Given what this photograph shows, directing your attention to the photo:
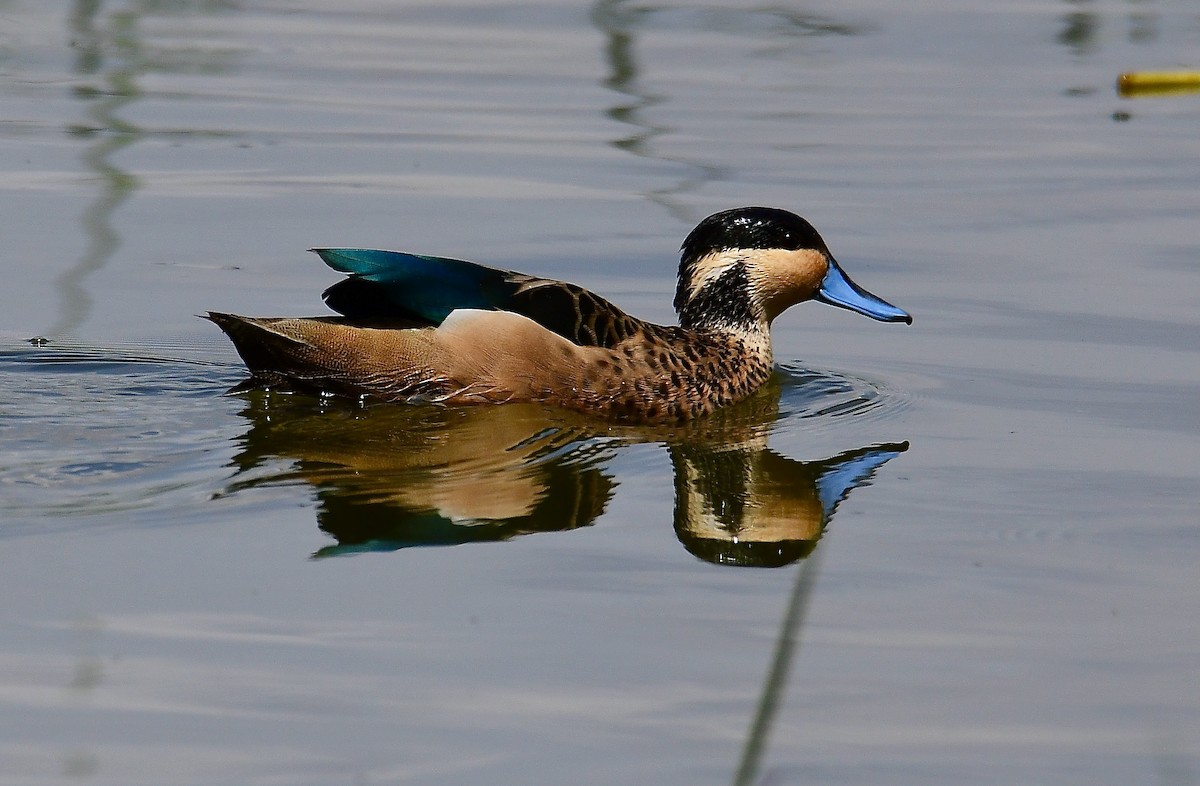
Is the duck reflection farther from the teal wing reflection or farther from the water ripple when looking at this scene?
the water ripple

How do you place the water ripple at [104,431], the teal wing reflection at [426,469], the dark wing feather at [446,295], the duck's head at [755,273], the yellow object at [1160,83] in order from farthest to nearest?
1. the yellow object at [1160,83]
2. the duck's head at [755,273]
3. the dark wing feather at [446,295]
4. the water ripple at [104,431]
5. the teal wing reflection at [426,469]

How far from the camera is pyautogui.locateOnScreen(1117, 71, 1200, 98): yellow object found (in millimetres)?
10445

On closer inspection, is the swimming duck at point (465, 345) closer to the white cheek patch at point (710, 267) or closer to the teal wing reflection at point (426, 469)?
the teal wing reflection at point (426, 469)

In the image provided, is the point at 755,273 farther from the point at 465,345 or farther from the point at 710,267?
the point at 465,345

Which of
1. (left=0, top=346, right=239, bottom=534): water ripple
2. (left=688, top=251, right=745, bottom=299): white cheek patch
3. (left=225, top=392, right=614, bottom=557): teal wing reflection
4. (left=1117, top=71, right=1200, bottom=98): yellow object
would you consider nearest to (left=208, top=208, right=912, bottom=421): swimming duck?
(left=225, top=392, right=614, bottom=557): teal wing reflection

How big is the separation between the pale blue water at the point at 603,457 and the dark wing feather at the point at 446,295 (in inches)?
16.2

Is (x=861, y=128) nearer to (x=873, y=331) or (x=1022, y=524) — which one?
(x=873, y=331)

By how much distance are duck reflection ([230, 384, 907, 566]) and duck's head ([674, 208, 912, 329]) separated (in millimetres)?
549

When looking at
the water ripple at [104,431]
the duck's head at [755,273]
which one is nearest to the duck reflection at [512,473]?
the water ripple at [104,431]

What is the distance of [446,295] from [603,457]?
996mm

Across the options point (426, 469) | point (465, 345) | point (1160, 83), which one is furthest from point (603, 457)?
point (1160, 83)

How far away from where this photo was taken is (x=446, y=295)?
7.38m

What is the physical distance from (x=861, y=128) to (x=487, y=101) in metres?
2.63

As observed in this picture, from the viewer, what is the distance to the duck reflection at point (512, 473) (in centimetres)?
578
